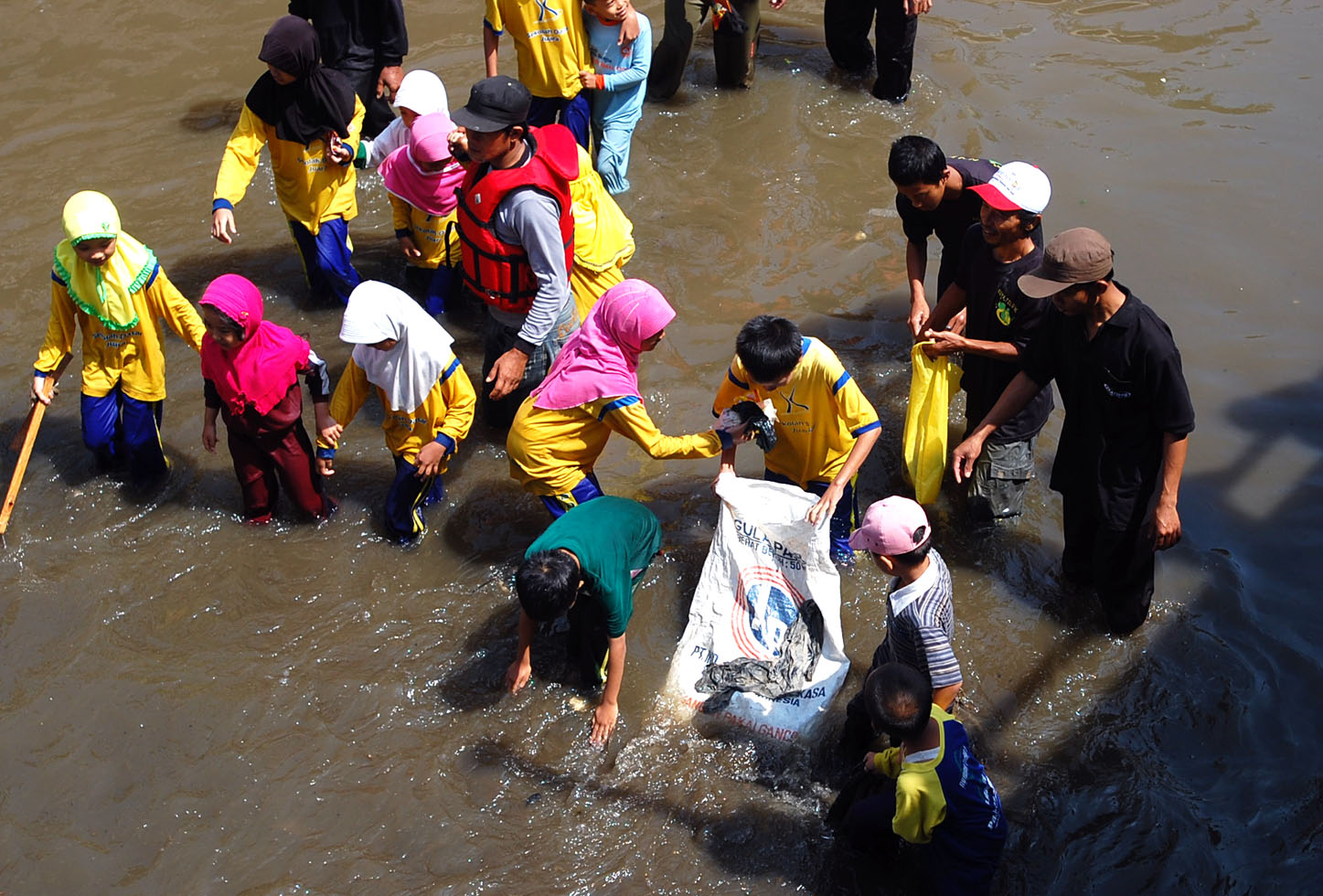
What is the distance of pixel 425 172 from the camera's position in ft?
18.5

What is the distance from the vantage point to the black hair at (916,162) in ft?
15.3

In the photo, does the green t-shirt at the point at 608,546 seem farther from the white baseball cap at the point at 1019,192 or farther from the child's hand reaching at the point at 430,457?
the white baseball cap at the point at 1019,192

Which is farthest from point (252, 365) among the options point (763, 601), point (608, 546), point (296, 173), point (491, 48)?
point (491, 48)

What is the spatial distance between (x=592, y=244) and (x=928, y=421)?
181 cm

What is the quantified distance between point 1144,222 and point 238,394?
17.5 feet

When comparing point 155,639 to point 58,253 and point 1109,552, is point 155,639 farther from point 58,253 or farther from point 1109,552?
point 1109,552

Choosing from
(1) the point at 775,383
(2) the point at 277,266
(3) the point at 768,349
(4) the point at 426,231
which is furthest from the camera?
(2) the point at 277,266

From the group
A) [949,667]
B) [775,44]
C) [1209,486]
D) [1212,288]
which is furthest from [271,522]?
[775,44]

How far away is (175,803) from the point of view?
13.0ft

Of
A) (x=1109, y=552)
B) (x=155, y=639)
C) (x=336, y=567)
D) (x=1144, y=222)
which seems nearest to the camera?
(x=1109, y=552)

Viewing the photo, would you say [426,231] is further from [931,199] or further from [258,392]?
[931,199]

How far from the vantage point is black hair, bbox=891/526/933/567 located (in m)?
3.44

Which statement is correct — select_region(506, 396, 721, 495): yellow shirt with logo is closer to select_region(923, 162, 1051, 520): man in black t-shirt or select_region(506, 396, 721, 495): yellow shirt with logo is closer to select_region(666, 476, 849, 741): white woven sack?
select_region(666, 476, 849, 741): white woven sack

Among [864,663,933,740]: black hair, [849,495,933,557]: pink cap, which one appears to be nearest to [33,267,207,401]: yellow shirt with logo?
[849,495,933,557]: pink cap
